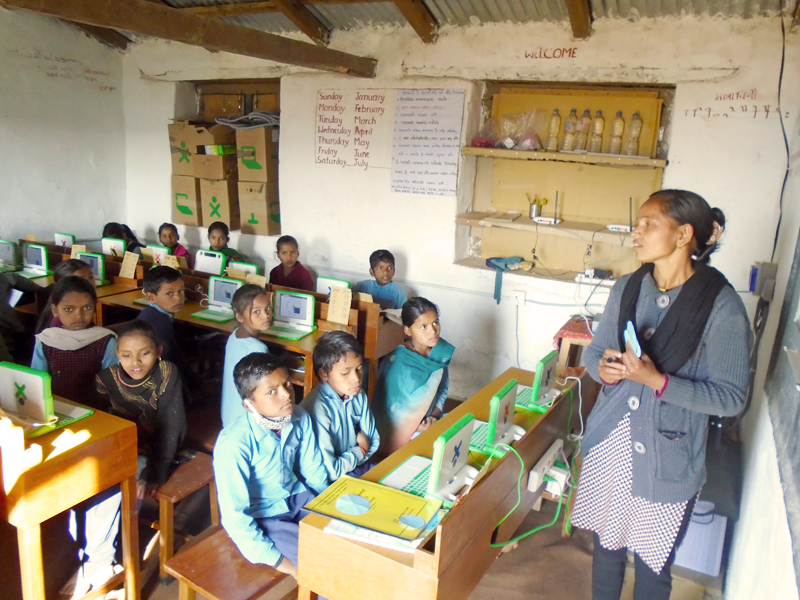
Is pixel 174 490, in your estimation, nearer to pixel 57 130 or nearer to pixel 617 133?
pixel 617 133

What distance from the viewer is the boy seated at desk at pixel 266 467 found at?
165 cm

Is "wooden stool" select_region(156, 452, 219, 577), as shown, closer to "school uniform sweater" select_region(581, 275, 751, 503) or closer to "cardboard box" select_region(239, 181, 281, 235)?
"school uniform sweater" select_region(581, 275, 751, 503)

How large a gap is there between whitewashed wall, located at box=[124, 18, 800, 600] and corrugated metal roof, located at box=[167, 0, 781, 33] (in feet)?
0.19

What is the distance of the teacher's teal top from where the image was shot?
2420 millimetres

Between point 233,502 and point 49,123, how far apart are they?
460 cm

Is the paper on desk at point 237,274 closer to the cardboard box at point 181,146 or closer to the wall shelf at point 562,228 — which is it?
the wall shelf at point 562,228

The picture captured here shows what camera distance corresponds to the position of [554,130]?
3.89 metres

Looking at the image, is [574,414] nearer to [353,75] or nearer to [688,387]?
Result: [688,387]

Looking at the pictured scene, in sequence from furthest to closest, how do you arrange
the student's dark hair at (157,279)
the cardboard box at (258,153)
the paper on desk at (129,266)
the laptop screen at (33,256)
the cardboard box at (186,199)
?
the cardboard box at (186,199) → the cardboard box at (258,153) → the laptop screen at (33,256) → the paper on desk at (129,266) → the student's dark hair at (157,279)

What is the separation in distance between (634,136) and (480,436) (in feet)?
8.98

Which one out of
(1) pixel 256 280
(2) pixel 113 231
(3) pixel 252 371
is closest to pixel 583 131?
(1) pixel 256 280

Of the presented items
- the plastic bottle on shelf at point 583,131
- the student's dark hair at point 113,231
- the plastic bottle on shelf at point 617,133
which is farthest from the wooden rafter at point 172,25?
the student's dark hair at point 113,231

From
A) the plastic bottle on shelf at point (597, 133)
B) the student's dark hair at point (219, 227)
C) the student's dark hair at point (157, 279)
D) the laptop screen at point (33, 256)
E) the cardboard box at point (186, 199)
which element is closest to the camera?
the student's dark hair at point (157, 279)

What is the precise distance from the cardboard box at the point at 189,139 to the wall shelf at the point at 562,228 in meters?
2.33
